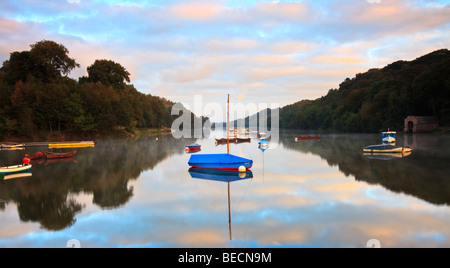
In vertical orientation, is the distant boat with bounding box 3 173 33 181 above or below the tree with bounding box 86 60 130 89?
below

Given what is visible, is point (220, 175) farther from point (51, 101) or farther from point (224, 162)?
point (51, 101)

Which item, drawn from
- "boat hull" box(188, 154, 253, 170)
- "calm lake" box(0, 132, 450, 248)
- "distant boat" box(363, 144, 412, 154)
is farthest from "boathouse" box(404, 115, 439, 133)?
"boat hull" box(188, 154, 253, 170)

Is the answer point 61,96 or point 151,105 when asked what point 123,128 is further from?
point 151,105

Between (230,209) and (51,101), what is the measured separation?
8478 centimetres

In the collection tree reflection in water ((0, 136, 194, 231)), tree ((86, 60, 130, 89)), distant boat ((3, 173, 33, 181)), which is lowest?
tree reflection in water ((0, 136, 194, 231))

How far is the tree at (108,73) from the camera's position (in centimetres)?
12500

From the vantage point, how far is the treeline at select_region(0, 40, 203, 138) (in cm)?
7938

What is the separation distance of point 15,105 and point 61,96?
12.9 m

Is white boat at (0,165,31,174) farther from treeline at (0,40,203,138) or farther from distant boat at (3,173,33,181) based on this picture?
treeline at (0,40,203,138)

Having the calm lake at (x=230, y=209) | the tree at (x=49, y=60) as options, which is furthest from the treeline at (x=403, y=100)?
the tree at (x=49, y=60)

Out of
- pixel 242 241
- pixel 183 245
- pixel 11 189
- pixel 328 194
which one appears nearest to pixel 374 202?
pixel 328 194

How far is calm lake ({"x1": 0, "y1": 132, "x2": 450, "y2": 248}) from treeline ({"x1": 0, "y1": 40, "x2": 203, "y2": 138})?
60404 millimetres

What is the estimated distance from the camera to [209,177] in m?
29.4

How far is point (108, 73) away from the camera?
12862 centimetres
